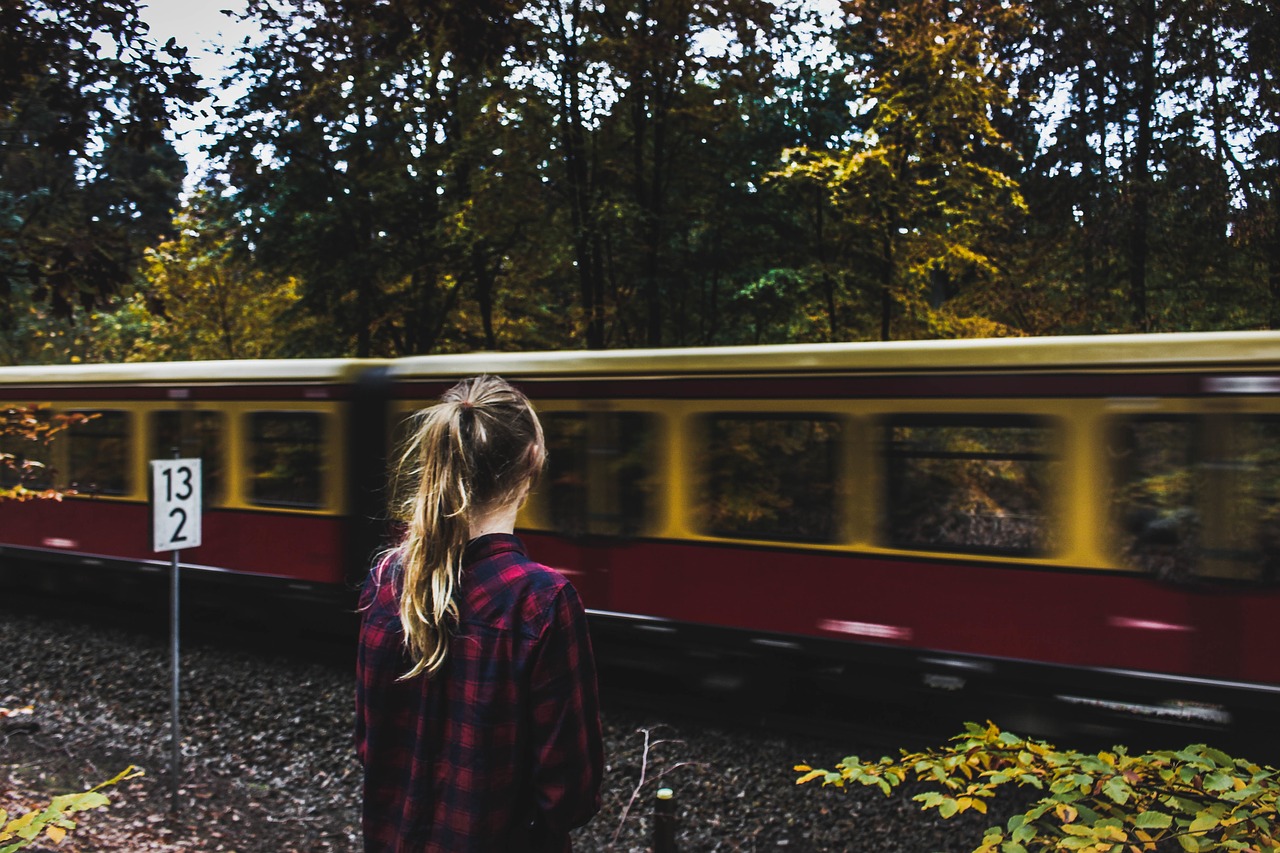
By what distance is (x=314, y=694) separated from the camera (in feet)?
29.5

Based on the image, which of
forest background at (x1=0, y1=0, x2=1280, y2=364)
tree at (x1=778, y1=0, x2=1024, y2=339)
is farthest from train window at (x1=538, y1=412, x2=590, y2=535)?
tree at (x1=778, y1=0, x2=1024, y2=339)

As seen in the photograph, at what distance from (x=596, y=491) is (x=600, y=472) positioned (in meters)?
0.16

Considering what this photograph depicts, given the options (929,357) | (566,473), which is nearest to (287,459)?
(566,473)

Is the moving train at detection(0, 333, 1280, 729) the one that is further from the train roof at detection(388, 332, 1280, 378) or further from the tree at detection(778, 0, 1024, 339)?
the tree at detection(778, 0, 1024, 339)

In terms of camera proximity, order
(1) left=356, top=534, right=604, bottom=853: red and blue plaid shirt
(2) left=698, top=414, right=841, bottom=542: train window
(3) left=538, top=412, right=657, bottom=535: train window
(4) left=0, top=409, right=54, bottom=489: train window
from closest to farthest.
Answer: (1) left=356, top=534, right=604, bottom=853: red and blue plaid shirt < (2) left=698, top=414, right=841, bottom=542: train window < (3) left=538, top=412, right=657, bottom=535: train window < (4) left=0, top=409, right=54, bottom=489: train window

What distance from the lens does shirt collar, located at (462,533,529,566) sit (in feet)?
6.63

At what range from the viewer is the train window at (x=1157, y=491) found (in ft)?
21.5

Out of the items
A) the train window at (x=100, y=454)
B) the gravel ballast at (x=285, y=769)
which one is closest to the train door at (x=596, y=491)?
the gravel ballast at (x=285, y=769)

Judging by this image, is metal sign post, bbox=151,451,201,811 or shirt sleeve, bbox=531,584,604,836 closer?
shirt sleeve, bbox=531,584,604,836

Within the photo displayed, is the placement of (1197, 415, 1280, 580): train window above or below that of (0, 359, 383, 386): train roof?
below

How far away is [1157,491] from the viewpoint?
6.64 m

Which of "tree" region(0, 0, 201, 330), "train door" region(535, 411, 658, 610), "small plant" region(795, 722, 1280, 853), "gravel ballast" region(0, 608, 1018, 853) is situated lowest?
"gravel ballast" region(0, 608, 1018, 853)

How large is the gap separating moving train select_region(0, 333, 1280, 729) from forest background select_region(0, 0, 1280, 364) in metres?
6.53

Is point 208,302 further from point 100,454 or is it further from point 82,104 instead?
point 82,104
